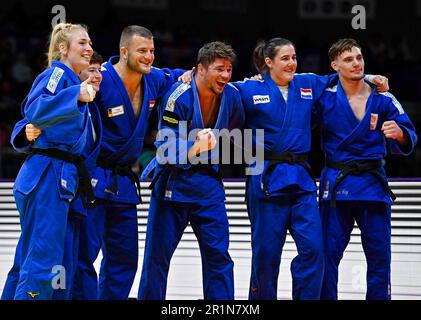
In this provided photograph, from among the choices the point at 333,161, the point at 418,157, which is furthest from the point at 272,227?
the point at 418,157

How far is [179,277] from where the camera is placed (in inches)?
256

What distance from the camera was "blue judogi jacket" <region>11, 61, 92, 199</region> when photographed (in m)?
4.90

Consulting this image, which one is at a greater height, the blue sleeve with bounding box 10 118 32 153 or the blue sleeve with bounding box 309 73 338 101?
the blue sleeve with bounding box 309 73 338 101

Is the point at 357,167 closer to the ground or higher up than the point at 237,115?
closer to the ground

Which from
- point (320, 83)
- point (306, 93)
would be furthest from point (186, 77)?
point (320, 83)

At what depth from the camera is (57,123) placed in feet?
16.3

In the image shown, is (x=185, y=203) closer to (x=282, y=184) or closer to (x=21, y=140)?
(x=282, y=184)

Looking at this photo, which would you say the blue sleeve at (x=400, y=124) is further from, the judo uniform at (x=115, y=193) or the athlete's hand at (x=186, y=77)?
the judo uniform at (x=115, y=193)

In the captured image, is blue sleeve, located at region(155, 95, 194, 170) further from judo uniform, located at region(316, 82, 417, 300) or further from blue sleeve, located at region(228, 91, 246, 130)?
judo uniform, located at region(316, 82, 417, 300)

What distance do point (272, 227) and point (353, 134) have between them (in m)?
0.86

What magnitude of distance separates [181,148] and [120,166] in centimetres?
50

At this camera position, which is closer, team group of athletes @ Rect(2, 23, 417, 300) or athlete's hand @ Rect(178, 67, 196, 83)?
team group of athletes @ Rect(2, 23, 417, 300)

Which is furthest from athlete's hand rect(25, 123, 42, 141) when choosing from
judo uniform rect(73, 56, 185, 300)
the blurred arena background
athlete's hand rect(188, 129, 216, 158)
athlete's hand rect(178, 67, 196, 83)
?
the blurred arena background

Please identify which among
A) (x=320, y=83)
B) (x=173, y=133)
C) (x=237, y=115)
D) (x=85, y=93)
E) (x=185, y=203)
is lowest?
(x=185, y=203)
